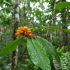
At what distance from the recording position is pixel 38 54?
3.71 ft

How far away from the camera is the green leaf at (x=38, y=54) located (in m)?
1.08

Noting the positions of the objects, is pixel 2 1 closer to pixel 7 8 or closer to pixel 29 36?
pixel 7 8

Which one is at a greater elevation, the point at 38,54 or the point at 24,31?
the point at 24,31

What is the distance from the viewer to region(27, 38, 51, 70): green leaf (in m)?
1.08

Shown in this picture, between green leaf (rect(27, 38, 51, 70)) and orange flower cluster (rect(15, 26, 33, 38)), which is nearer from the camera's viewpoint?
green leaf (rect(27, 38, 51, 70))

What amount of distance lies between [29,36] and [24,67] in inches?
124

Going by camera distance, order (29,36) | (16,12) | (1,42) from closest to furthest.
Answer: (29,36)
(16,12)
(1,42)

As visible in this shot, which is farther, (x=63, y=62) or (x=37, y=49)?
(x=63, y=62)

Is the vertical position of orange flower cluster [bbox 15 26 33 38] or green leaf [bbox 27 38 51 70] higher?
orange flower cluster [bbox 15 26 33 38]

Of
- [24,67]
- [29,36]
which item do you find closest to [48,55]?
[29,36]

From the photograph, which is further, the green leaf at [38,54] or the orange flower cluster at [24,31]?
the orange flower cluster at [24,31]

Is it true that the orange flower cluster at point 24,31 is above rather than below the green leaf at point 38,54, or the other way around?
above

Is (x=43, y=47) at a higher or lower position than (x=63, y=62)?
higher

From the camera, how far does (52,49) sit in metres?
1.26
